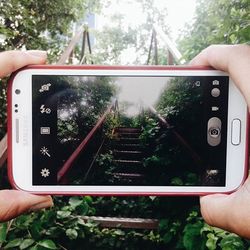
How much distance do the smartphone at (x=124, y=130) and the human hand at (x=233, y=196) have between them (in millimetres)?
89

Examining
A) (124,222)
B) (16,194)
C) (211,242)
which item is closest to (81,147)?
(16,194)

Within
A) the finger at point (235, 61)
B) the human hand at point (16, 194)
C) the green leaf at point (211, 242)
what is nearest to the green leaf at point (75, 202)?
the green leaf at point (211, 242)

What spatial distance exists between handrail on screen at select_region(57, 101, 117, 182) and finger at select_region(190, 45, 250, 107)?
1.22ft

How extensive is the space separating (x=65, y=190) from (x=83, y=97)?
1.04ft

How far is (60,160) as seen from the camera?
1.31 m

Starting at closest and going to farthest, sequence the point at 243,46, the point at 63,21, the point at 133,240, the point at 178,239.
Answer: the point at 243,46 → the point at 178,239 → the point at 133,240 → the point at 63,21

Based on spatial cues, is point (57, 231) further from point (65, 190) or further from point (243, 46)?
point (243, 46)

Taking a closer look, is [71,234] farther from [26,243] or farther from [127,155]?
[127,155]

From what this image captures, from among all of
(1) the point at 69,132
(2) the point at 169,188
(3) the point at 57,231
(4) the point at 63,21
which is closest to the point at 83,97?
(1) the point at 69,132

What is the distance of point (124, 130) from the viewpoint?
1332 mm

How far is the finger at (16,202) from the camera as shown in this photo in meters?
1.22

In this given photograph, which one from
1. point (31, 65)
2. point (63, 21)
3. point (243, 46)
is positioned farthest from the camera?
point (63, 21)

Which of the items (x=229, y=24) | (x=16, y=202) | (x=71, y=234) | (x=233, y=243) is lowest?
(x=71, y=234)

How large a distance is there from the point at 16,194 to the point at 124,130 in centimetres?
41
